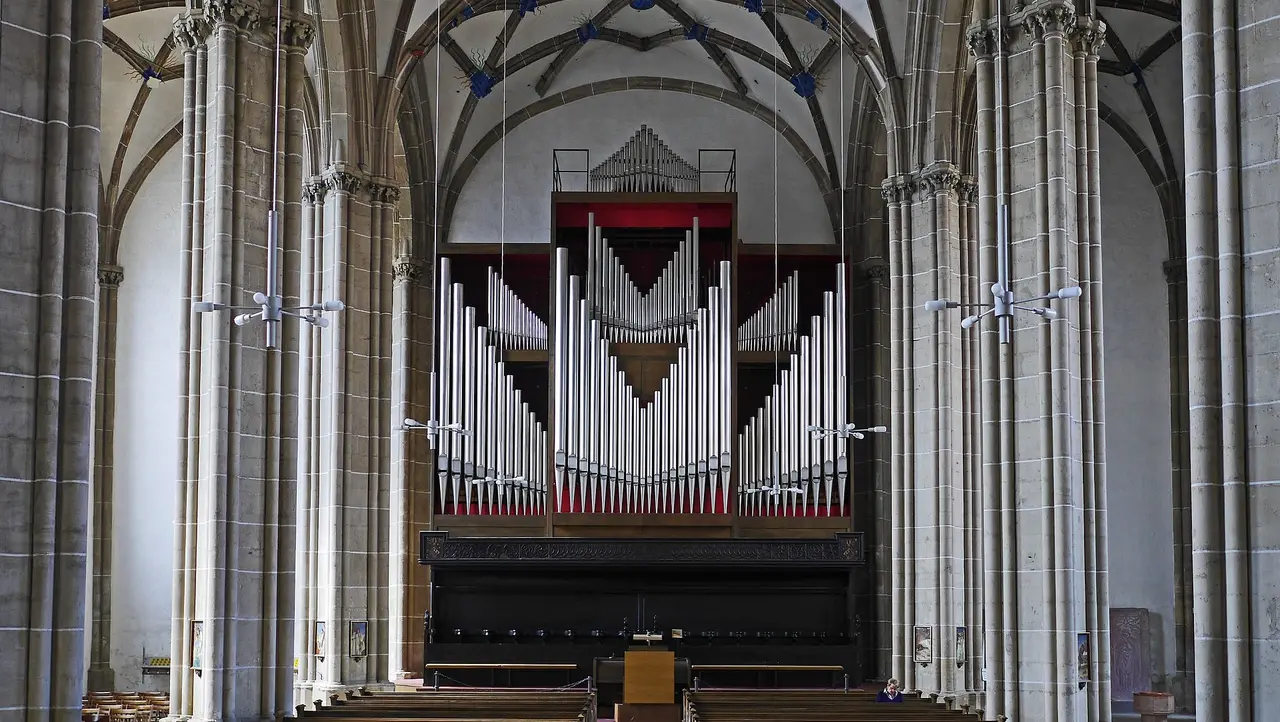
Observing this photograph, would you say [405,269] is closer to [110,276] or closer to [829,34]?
[110,276]

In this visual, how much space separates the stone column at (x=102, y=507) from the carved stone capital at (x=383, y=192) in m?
7.62

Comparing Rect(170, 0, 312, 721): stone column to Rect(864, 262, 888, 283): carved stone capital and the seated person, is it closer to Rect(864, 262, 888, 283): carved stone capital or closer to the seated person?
the seated person

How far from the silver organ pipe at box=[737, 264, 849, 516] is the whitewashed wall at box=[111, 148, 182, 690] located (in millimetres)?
11146

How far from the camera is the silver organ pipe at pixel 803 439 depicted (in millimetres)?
26453

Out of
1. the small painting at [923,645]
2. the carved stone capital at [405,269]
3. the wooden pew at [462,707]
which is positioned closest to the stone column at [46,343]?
the wooden pew at [462,707]

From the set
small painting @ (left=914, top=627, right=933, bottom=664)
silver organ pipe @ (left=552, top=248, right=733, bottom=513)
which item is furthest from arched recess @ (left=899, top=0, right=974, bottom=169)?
small painting @ (left=914, top=627, right=933, bottom=664)

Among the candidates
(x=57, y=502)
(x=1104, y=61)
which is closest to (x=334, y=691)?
(x=57, y=502)

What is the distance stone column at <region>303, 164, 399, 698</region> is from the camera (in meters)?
21.6

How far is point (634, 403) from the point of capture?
2755cm

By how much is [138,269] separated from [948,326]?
16.2m

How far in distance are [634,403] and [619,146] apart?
6.54 m

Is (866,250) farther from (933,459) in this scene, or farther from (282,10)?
(282,10)

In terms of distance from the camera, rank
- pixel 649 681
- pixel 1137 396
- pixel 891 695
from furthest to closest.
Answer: pixel 1137 396, pixel 649 681, pixel 891 695

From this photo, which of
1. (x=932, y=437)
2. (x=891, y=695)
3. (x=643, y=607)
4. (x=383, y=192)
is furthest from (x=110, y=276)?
(x=891, y=695)
